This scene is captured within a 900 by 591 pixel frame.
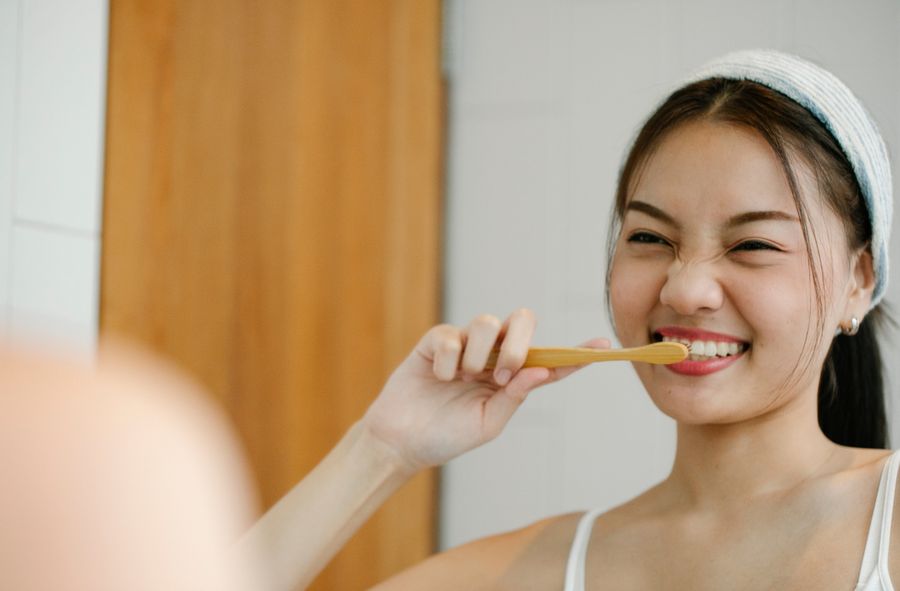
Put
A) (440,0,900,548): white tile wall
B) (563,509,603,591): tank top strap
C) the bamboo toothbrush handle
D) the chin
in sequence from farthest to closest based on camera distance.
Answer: (440,0,900,548): white tile wall < (563,509,603,591): tank top strap < the chin < the bamboo toothbrush handle

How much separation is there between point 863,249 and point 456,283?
1.09 metres

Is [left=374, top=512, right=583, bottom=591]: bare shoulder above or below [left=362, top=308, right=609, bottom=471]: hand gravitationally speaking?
below

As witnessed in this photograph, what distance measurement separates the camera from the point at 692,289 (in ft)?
2.77

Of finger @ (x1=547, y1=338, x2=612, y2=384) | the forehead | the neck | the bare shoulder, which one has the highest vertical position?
the forehead

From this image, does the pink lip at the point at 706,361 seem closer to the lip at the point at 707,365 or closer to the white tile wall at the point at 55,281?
the lip at the point at 707,365

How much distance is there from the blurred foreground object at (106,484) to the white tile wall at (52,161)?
0.79 metres

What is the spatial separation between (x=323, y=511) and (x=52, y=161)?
482mm

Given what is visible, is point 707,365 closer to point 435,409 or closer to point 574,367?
point 574,367

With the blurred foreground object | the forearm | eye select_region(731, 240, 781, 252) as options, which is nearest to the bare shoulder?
the forearm

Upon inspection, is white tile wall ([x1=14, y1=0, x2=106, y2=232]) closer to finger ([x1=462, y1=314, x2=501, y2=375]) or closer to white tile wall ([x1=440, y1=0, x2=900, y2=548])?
finger ([x1=462, y1=314, x2=501, y2=375])

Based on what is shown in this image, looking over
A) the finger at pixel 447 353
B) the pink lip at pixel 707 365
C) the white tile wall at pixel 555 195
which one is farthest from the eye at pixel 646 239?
the white tile wall at pixel 555 195

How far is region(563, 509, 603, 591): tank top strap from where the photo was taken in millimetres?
963

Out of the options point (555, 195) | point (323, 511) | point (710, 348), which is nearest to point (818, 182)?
point (710, 348)

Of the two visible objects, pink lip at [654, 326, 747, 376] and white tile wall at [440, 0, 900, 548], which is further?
white tile wall at [440, 0, 900, 548]
